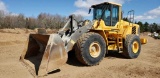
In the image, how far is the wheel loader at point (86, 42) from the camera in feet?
21.0

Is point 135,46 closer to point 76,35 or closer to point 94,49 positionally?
point 94,49

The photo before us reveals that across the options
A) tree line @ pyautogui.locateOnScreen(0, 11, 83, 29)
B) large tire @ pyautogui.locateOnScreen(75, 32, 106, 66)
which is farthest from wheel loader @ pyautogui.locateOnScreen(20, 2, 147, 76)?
tree line @ pyautogui.locateOnScreen(0, 11, 83, 29)

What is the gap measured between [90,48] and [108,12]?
2410mm

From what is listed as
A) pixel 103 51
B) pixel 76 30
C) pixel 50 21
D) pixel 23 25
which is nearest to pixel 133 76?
pixel 103 51

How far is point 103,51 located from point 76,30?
4.61 ft

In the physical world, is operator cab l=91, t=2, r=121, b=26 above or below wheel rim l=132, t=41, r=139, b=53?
above

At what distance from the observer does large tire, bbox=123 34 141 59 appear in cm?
951

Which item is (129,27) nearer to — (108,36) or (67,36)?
(108,36)

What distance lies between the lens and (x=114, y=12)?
31.3ft

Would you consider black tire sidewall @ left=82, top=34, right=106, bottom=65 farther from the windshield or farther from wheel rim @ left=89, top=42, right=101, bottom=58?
the windshield

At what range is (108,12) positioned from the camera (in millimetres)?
9328

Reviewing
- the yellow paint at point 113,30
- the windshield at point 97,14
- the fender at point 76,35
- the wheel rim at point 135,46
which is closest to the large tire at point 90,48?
the fender at point 76,35

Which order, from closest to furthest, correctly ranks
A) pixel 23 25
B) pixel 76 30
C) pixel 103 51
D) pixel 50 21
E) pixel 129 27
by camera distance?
pixel 76 30, pixel 103 51, pixel 129 27, pixel 23 25, pixel 50 21

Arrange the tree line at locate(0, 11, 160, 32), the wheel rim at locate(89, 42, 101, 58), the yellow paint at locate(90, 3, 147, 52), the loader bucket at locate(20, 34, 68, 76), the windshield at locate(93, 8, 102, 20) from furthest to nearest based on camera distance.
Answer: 1. the tree line at locate(0, 11, 160, 32)
2. the windshield at locate(93, 8, 102, 20)
3. the yellow paint at locate(90, 3, 147, 52)
4. the wheel rim at locate(89, 42, 101, 58)
5. the loader bucket at locate(20, 34, 68, 76)
